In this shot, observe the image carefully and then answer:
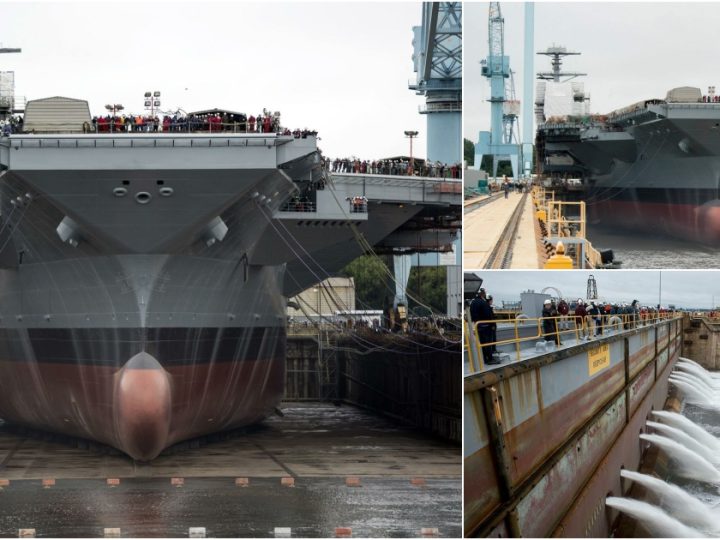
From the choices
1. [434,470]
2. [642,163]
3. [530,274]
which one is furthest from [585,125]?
[530,274]

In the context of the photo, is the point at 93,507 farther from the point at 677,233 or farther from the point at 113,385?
A: the point at 677,233

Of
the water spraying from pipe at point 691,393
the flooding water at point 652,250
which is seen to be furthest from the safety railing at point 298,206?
the water spraying from pipe at point 691,393

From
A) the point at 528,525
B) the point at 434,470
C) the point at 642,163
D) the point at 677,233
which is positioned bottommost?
the point at 434,470

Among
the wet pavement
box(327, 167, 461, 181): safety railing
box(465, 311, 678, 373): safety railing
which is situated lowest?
the wet pavement

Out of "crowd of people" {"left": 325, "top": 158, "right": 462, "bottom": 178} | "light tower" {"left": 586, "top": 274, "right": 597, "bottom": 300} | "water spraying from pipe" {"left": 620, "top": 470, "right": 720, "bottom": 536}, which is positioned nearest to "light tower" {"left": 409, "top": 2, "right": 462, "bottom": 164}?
"crowd of people" {"left": 325, "top": 158, "right": 462, "bottom": 178}

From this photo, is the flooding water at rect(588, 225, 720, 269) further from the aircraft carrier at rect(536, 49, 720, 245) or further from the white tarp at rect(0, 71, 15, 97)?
the white tarp at rect(0, 71, 15, 97)

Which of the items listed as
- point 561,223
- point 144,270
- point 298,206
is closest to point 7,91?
point 298,206
